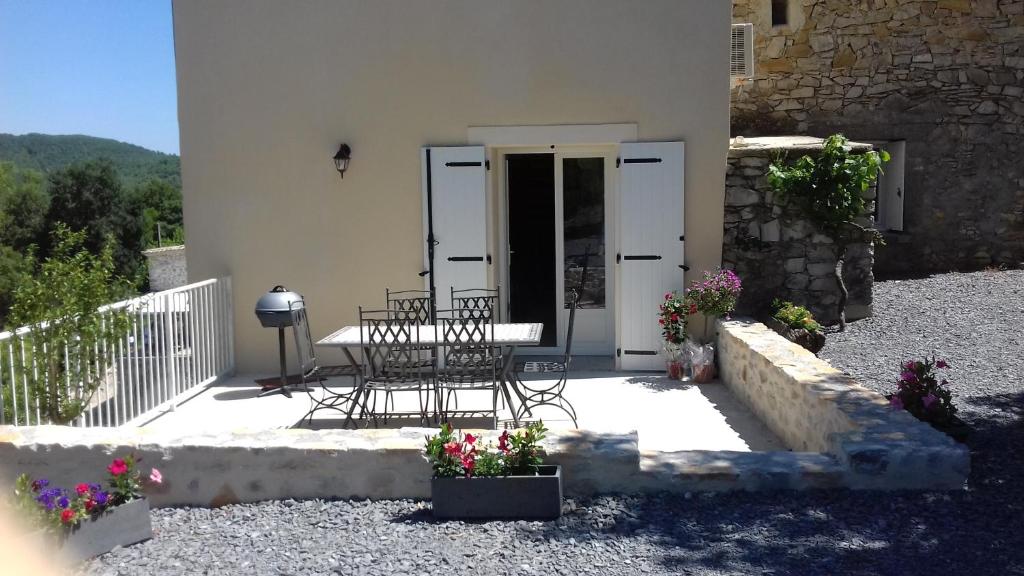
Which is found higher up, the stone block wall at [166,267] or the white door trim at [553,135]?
the white door trim at [553,135]

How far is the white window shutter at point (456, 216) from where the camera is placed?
7.07 meters

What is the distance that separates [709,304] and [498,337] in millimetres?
2283

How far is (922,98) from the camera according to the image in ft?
34.2

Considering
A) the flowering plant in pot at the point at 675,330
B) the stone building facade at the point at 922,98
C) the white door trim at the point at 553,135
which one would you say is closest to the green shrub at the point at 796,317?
the flowering plant in pot at the point at 675,330

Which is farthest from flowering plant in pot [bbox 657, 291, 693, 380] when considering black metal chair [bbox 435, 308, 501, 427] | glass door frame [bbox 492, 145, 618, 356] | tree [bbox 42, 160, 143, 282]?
tree [bbox 42, 160, 143, 282]

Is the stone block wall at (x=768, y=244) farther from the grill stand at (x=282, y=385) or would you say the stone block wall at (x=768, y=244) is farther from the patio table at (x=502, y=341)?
the grill stand at (x=282, y=385)

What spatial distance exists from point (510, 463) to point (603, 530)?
0.47 meters

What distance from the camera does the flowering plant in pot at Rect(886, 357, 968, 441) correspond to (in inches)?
165

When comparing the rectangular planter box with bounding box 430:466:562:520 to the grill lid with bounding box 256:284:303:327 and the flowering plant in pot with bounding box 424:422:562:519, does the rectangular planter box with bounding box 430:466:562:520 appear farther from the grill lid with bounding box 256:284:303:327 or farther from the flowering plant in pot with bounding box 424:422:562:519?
the grill lid with bounding box 256:284:303:327

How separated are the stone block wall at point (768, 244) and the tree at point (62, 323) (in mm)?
5184

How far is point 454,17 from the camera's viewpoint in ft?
23.2

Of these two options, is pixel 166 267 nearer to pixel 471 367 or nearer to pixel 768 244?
pixel 768 244

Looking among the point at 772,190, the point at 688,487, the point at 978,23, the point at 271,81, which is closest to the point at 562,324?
the point at 772,190

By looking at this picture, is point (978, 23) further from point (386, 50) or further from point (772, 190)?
point (386, 50)
